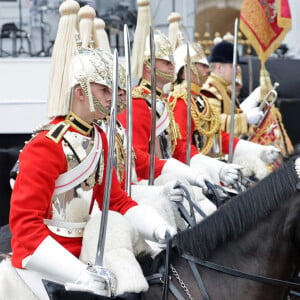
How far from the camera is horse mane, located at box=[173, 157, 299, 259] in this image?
304 cm

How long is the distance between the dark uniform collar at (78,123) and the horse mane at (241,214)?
0.51m

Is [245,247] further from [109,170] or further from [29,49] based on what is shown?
[29,49]

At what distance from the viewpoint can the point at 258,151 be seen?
6184mm

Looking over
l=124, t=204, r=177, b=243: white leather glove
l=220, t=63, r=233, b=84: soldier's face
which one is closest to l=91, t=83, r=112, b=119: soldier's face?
l=124, t=204, r=177, b=243: white leather glove

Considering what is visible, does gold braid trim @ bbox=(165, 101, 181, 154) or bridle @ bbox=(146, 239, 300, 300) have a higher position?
gold braid trim @ bbox=(165, 101, 181, 154)

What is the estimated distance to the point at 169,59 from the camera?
5105 millimetres

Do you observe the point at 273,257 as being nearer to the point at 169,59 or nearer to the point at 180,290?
the point at 180,290

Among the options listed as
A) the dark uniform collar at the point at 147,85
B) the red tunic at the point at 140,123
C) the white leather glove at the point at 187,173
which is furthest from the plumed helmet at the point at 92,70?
the dark uniform collar at the point at 147,85

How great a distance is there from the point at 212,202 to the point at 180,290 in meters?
1.67

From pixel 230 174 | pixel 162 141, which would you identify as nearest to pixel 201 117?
pixel 162 141

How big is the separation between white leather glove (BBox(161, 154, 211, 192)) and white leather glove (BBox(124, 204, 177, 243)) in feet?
3.65

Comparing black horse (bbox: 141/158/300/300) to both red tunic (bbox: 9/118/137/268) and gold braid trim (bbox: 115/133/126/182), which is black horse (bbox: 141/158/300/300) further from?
gold braid trim (bbox: 115/133/126/182)

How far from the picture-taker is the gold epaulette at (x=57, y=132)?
3152mm

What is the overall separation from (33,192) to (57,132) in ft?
Result: 0.85
